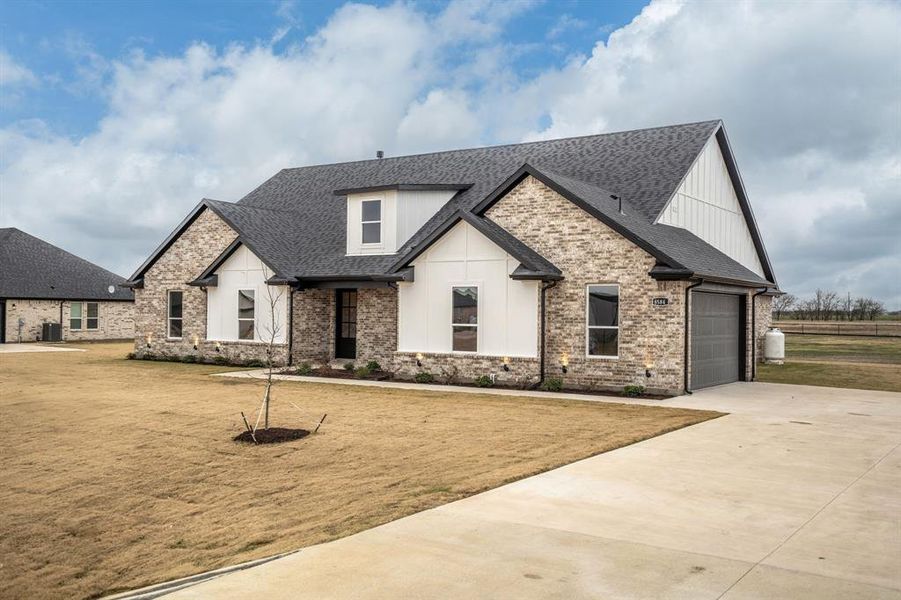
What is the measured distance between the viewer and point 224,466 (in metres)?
9.98

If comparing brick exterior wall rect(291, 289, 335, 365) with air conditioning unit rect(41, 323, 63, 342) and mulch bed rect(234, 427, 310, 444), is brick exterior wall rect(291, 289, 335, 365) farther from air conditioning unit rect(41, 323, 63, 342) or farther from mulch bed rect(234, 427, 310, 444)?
air conditioning unit rect(41, 323, 63, 342)

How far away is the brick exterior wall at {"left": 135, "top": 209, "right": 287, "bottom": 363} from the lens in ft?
85.0

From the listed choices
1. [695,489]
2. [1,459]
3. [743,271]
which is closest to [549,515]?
[695,489]

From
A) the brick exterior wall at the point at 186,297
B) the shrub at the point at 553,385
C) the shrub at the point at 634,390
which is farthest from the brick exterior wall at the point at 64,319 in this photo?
the shrub at the point at 634,390

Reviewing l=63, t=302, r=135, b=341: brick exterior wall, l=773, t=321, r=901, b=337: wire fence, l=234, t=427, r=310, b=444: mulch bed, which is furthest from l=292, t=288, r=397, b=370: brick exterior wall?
l=773, t=321, r=901, b=337: wire fence

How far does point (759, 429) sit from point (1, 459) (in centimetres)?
1145

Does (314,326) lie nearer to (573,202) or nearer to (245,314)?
(245,314)

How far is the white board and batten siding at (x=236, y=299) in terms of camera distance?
2445cm

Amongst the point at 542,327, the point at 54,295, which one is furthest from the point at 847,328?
the point at 54,295

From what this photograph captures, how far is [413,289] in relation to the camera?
68.4ft

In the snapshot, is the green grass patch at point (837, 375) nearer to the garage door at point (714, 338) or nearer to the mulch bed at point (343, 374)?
the garage door at point (714, 338)

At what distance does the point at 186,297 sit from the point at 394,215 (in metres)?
8.46

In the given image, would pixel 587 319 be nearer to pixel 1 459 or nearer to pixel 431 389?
pixel 431 389

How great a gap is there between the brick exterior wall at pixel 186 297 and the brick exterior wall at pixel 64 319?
13.4 metres
